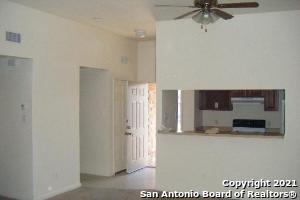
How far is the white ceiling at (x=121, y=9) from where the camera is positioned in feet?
15.8

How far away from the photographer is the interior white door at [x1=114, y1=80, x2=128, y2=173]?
7391 millimetres

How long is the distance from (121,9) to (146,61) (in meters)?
3.04

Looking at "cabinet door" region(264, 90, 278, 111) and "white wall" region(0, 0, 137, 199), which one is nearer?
"white wall" region(0, 0, 137, 199)

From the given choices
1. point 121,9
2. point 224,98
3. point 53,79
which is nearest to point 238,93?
point 224,98

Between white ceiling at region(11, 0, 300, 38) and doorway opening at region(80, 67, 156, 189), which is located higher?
white ceiling at region(11, 0, 300, 38)

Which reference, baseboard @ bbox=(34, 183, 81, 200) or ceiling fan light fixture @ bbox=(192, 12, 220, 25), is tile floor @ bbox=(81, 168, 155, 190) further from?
ceiling fan light fixture @ bbox=(192, 12, 220, 25)

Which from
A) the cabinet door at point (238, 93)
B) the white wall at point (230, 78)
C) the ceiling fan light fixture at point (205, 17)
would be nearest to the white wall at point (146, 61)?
the cabinet door at point (238, 93)

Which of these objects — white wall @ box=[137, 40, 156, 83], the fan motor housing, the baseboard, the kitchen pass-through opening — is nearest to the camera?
the fan motor housing

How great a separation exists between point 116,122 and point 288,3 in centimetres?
419

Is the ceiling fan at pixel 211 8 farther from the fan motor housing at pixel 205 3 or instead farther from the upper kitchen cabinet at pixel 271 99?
the upper kitchen cabinet at pixel 271 99

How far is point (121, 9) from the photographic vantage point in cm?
525

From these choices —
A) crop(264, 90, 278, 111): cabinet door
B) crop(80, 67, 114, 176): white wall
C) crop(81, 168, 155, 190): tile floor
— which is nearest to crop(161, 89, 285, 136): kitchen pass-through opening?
crop(264, 90, 278, 111): cabinet door

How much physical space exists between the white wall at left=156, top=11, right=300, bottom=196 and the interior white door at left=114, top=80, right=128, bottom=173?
1.83m

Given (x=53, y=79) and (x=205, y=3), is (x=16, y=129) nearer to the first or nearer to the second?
(x=53, y=79)
